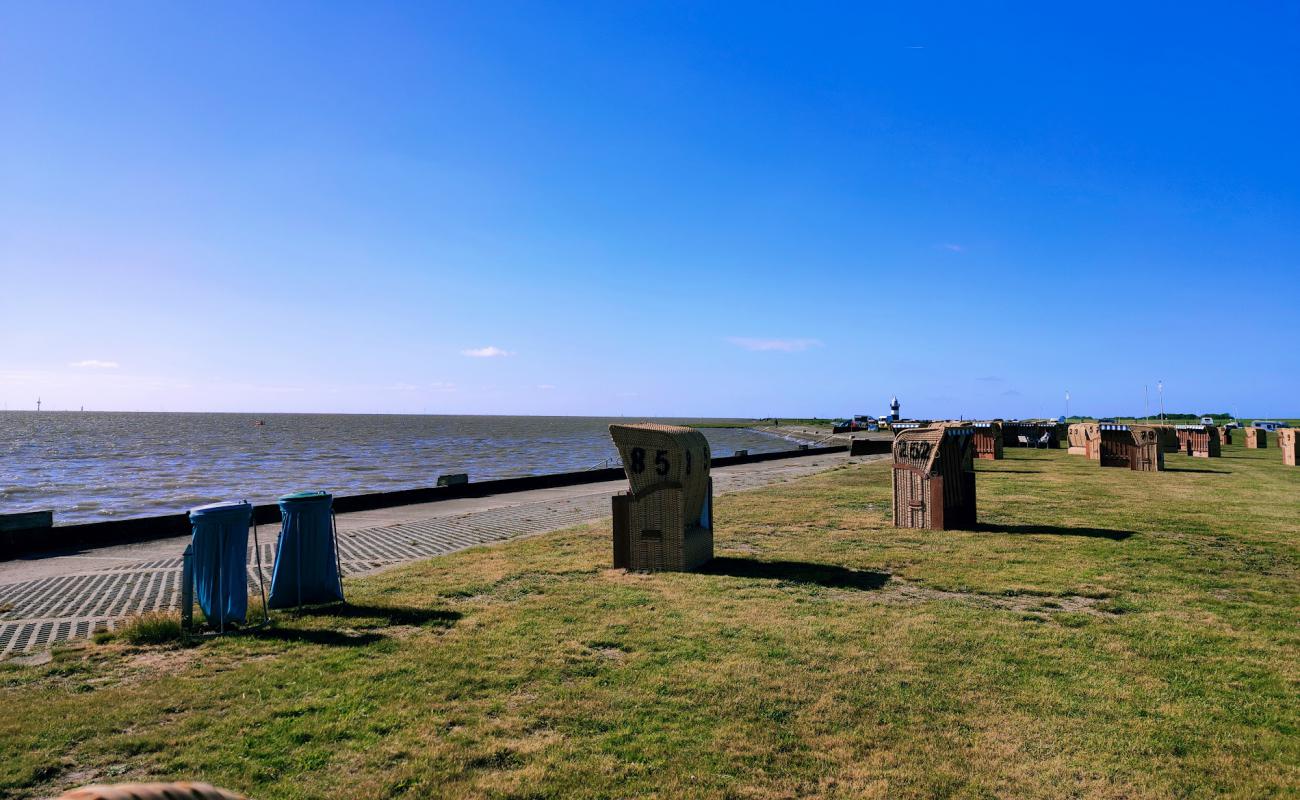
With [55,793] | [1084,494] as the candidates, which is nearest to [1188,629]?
[55,793]

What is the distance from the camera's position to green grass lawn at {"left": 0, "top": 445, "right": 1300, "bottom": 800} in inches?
149

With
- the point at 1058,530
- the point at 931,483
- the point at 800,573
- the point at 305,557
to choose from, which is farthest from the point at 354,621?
the point at 1058,530

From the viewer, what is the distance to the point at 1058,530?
1166 centimetres

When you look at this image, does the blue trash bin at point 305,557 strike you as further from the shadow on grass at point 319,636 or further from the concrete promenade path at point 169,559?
the concrete promenade path at point 169,559

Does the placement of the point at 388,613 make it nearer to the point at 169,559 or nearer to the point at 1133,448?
the point at 169,559

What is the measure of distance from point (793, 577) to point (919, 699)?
365 cm

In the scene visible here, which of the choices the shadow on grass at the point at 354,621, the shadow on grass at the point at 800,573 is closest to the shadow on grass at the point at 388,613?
the shadow on grass at the point at 354,621

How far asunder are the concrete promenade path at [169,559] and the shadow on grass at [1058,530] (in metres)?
7.02

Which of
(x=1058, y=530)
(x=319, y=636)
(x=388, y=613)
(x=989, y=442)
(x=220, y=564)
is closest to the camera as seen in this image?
(x=319, y=636)

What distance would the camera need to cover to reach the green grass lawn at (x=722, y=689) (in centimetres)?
380

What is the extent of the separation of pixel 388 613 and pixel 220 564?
4.99 feet

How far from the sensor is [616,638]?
607 cm

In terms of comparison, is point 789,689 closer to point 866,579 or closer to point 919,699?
point 919,699

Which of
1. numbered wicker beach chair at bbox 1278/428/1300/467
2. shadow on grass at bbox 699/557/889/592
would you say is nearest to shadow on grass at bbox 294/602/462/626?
shadow on grass at bbox 699/557/889/592
